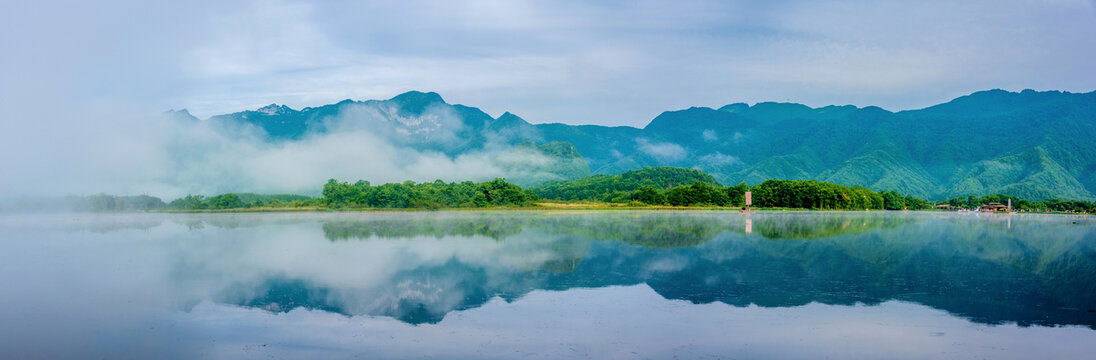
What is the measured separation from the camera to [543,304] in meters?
15.0

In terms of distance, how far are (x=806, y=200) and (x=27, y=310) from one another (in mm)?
127954

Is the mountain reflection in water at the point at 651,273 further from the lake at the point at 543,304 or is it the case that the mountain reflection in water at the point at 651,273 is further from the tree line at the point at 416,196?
the tree line at the point at 416,196

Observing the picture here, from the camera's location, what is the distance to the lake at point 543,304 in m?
11.2

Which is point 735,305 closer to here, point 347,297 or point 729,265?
point 729,265

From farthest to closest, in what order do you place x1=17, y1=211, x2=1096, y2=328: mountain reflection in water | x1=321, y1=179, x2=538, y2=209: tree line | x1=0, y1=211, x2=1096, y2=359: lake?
x1=321, y1=179, x2=538, y2=209: tree line → x1=17, y1=211, x2=1096, y2=328: mountain reflection in water → x1=0, y1=211, x2=1096, y2=359: lake

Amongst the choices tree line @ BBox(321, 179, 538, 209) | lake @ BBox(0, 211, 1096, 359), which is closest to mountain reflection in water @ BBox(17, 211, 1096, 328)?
lake @ BBox(0, 211, 1096, 359)

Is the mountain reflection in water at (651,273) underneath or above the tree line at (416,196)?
underneath

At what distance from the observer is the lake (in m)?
11.2

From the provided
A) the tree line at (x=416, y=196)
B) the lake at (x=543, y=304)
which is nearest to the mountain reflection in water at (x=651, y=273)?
the lake at (x=543, y=304)

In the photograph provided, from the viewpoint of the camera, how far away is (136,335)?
1205 centimetres

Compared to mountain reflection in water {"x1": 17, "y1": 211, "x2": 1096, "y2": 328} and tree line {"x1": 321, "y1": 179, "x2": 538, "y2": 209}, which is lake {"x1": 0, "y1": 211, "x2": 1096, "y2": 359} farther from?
tree line {"x1": 321, "y1": 179, "x2": 538, "y2": 209}

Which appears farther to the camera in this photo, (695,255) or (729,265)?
(695,255)

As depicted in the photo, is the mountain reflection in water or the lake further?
the mountain reflection in water

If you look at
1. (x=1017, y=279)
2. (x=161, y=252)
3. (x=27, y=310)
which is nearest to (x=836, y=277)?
(x=1017, y=279)
